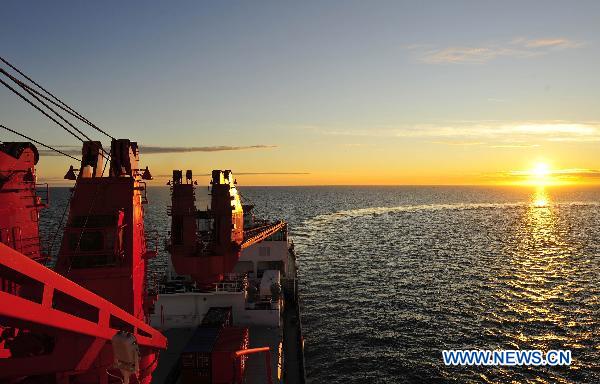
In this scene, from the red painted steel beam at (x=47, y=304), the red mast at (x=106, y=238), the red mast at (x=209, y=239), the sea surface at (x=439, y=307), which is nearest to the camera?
the red painted steel beam at (x=47, y=304)

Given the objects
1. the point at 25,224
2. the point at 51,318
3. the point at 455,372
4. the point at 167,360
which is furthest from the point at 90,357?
the point at 455,372

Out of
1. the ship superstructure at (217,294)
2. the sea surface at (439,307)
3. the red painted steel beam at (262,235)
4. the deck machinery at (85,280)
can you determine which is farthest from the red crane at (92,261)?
the red painted steel beam at (262,235)

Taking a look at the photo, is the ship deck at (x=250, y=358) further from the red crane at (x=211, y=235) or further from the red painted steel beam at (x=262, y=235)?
the red painted steel beam at (x=262, y=235)

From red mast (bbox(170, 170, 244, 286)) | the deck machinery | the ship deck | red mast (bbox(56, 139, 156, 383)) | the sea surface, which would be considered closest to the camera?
the deck machinery

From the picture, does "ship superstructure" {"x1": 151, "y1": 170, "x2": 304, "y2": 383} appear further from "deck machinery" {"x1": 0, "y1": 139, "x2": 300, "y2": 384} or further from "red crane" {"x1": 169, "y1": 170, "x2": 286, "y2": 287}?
"deck machinery" {"x1": 0, "y1": 139, "x2": 300, "y2": 384}

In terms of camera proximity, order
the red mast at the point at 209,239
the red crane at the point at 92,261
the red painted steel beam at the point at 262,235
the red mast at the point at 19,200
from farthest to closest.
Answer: the red painted steel beam at the point at 262,235 < the red mast at the point at 209,239 < the red mast at the point at 19,200 < the red crane at the point at 92,261

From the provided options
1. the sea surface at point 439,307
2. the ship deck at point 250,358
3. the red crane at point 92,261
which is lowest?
the sea surface at point 439,307

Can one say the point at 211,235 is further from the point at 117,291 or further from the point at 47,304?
the point at 47,304

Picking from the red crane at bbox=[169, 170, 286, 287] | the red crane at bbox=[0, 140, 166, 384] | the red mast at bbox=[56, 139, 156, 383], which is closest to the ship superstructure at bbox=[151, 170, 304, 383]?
the red crane at bbox=[169, 170, 286, 287]

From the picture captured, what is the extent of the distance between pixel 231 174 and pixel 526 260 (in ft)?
219

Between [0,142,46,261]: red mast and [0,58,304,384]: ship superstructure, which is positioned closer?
[0,58,304,384]: ship superstructure

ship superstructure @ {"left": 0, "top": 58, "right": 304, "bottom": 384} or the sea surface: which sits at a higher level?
ship superstructure @ {"left": 0, "top": 58, "right": 304, "bottom": 384}

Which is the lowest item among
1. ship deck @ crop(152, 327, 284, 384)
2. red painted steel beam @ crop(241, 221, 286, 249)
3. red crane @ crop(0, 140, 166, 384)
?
ship deck @ crop(152, 327, 284, 384)

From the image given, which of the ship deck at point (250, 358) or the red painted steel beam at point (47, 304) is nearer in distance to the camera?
the red painted steel beam at point (47, 304)
